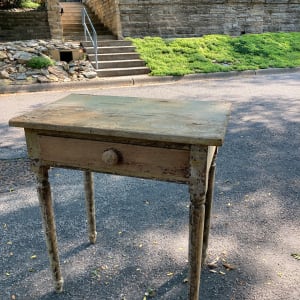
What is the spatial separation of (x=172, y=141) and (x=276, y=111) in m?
4.84

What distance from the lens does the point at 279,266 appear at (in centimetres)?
222

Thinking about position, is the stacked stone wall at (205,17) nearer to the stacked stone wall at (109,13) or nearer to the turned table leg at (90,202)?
the stacked stone wall at (109,13)

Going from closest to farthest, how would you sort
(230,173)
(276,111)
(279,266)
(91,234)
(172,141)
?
(172,141)
(279,266)
(91,234)
(230,173)
(276,111)

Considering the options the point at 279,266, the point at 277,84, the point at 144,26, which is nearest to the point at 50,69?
the point at 144,26

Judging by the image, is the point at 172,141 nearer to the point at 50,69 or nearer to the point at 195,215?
the point at 195,215

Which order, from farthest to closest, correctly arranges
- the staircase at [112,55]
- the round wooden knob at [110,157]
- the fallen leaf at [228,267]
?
1. the staircase at [112,55]
2. the fallen leaf at [228,267]
3. the round wooden knob at [110,157]

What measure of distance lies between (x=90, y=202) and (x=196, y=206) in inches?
44.2

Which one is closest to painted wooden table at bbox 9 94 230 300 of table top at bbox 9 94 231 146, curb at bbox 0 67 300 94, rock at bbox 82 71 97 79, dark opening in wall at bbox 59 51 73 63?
table top at bbox 9 94 231 146

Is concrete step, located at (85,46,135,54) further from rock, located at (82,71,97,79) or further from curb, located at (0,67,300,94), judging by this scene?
curb, located at (0,67,300,94)

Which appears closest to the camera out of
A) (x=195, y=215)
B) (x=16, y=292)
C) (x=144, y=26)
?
(x=195, y=215)

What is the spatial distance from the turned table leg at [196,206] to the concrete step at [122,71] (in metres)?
7.75

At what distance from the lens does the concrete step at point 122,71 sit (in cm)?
886

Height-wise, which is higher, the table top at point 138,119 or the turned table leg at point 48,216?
the table top at point 138,119

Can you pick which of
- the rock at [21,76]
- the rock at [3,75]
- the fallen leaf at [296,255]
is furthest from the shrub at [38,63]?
the fallen leaf at [296,255]
